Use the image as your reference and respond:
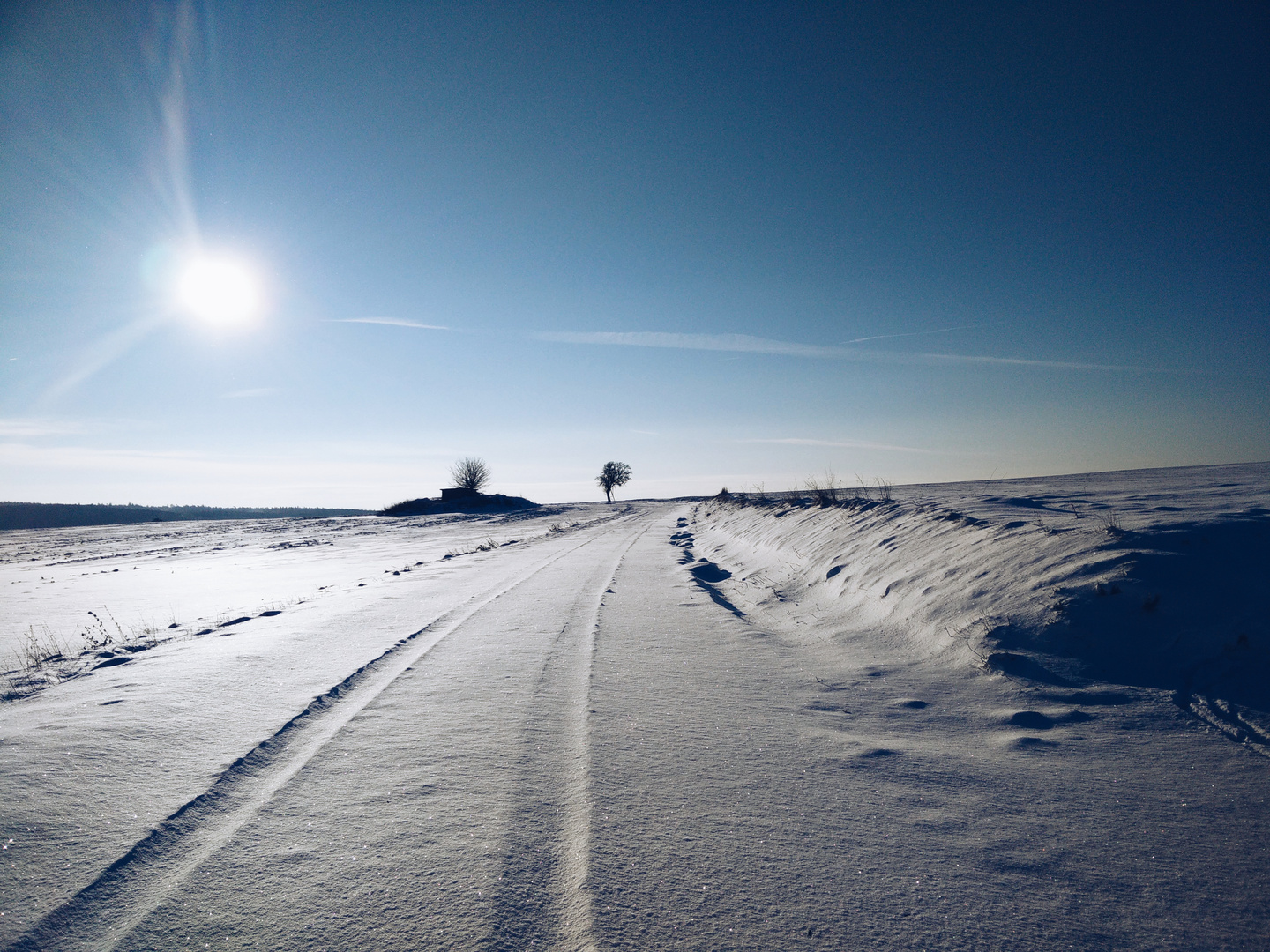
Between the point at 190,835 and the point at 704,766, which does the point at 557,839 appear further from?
the point at 190,835

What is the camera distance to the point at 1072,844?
2.02 m

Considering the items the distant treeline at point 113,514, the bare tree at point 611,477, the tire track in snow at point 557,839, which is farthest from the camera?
the bare tree at point 611,477

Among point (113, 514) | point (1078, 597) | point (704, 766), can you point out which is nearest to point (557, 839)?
point (704, 766)

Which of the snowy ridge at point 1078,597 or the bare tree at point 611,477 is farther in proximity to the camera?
the bare tree at point 611,477

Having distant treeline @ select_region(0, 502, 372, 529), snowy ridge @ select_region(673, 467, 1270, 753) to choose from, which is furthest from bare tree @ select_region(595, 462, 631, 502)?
snowy ridge @ select_region(673, 467, 1270, 753)

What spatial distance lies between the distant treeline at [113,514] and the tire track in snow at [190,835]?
35770 mm

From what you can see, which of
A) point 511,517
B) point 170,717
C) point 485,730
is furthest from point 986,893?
point 511,517

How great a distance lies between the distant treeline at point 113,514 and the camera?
34.6 metres

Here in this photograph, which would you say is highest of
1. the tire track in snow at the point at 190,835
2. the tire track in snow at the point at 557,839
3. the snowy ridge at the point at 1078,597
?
the snowy ridge at the point at 1078,597

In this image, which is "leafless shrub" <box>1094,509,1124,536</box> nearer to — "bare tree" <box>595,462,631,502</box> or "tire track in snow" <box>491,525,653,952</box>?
"tire track in snow" <box>491,525,653,952</box>

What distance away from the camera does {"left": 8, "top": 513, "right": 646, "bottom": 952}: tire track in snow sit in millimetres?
1712

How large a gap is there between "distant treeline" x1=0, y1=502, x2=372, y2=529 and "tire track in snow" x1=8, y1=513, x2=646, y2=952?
1408 inches

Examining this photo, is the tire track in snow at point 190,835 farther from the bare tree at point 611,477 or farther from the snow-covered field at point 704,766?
the bare tree at point 611,477

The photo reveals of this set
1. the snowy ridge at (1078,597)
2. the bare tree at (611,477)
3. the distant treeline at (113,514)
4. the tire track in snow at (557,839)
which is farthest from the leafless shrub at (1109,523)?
the bare tree at (611,477)
